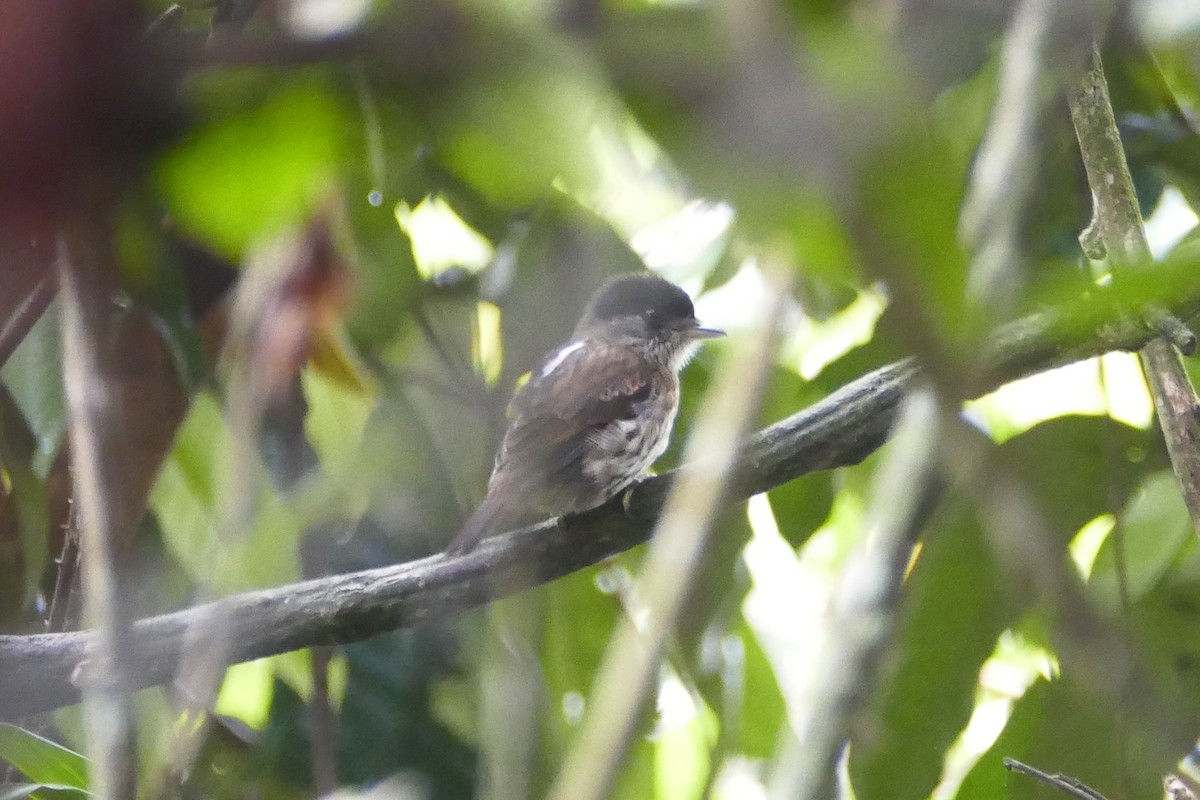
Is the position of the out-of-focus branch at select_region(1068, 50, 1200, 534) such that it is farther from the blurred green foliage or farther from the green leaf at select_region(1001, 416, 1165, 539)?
the green leaf at select_region(1001, 416, 1165, 539)

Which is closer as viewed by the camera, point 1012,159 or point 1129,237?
point 1012,159

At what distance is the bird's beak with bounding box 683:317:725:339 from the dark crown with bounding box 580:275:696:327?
0.03m

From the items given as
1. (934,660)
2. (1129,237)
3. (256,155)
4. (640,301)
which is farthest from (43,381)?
(640,301)

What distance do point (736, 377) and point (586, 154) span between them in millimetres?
141

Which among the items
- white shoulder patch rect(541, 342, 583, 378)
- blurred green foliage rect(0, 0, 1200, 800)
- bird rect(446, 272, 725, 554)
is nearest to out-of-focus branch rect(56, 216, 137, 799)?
blurred green foliage rect(0, 0, 1200, 800)

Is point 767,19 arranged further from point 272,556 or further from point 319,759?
point 272,556

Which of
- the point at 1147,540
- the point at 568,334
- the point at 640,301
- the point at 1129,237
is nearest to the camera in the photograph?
the point at 1129,237

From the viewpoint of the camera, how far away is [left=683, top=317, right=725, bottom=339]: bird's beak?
329cm

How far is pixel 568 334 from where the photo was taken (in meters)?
2.69

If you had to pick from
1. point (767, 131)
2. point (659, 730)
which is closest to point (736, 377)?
point (767, 131)

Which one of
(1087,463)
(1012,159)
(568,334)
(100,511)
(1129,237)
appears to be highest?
(1012,159)

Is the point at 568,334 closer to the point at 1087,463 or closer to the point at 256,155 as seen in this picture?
the point at 1087,463

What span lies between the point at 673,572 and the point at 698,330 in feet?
9.17

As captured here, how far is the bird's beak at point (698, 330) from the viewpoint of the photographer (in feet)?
10.8
